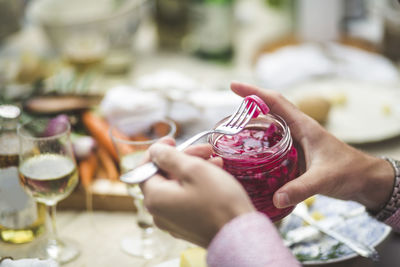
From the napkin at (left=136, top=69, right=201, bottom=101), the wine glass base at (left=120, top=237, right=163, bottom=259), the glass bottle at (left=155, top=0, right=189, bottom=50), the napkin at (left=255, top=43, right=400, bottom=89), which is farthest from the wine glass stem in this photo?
the glass bottle at (left=155, top=0, right=189, bottom=50)

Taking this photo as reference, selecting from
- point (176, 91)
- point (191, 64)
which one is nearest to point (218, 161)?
point (176, 91)

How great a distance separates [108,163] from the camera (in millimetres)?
1147

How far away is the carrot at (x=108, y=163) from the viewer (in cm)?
112

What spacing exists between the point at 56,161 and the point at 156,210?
36 centimetres

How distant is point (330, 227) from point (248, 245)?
42 centimetres

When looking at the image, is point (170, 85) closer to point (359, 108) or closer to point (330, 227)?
point (359, 108)

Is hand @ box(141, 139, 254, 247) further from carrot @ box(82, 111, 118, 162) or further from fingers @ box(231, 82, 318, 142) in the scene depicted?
carrot @ box(82, 111, 118, 162)

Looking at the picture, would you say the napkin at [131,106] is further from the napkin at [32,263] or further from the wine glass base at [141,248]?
the napkin at [32,263]

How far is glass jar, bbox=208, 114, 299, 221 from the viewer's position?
0.69 m

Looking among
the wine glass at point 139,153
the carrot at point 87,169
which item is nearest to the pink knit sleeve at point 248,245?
the wine glass at point 139,153

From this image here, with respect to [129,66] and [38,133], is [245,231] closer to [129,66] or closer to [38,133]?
[38,133]

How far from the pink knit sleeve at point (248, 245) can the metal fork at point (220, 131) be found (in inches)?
4.3

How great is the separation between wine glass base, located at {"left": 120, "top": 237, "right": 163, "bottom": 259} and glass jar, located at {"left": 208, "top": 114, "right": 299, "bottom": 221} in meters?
0.29

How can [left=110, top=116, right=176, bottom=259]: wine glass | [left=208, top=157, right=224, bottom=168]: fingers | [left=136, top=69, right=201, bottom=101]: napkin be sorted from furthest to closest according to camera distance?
[left=136, top=69, right=201, bottom=101]: napkin
[left=110, top=116, right=176, bottom=259]: wine glass
[left=208, top=157, right=224, bottom=168]: fingers
